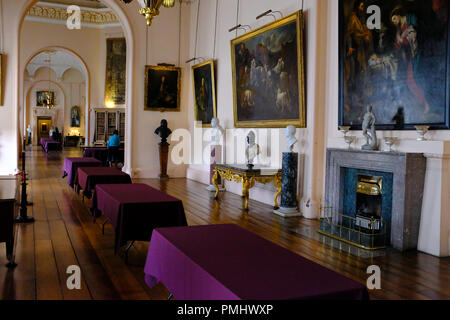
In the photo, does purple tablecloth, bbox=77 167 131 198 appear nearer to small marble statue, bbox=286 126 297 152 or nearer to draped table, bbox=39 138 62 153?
small marble statue, bbox=286 126 297 152

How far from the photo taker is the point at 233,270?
2596 millimetres

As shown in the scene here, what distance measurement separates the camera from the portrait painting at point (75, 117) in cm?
3256

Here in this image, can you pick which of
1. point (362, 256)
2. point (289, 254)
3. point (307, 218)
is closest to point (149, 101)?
point (307, 218)

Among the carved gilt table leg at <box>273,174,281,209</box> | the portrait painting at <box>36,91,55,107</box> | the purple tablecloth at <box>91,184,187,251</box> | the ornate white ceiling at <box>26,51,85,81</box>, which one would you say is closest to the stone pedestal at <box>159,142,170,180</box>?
the carved gilt table leg at <box>273,174,281,209</box>

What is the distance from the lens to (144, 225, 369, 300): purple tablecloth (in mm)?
2324

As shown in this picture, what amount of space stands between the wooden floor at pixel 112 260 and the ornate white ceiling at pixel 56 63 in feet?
76.4

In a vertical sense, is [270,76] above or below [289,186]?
above

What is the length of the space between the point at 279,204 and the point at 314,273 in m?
6.55

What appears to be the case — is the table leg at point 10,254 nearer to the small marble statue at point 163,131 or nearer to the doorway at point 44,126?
the small marble statue at point 163,131

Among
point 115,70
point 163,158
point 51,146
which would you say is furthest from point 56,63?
point 163,158

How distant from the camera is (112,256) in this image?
527 cm

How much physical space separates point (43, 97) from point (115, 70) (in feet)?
47.1

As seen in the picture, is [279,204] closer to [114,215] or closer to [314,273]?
[114,215]

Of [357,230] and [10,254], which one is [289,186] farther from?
[10,254]
